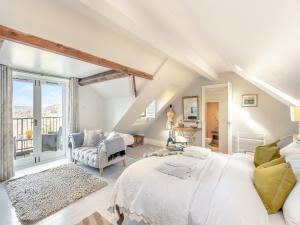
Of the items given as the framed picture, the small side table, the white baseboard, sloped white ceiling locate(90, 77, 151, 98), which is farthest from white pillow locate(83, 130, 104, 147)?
the framed picture

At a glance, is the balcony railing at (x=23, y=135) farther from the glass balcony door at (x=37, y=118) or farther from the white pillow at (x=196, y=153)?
the white pillow at (x=196, y=153)

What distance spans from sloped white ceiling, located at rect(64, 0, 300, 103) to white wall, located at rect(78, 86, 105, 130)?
3258mm

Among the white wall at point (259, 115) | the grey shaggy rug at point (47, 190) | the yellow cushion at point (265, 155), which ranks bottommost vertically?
the grey shaggy rug at point (47, 190)

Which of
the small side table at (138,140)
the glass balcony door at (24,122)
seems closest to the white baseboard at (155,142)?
the small side table at (138,140)

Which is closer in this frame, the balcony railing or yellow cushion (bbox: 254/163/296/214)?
yellow cushion (bbox: 254/163/296/214)

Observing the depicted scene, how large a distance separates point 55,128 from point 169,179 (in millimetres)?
3924

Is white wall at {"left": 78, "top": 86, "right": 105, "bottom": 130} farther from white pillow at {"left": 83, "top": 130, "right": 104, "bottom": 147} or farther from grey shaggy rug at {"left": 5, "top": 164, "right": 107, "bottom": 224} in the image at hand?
grey shaggy rug at {"left": 5, "top": 164, "right": 107, "bottom": 224}

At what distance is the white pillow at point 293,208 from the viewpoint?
1023 millimetres

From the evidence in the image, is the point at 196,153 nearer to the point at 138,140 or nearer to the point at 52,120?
the point at 138,140

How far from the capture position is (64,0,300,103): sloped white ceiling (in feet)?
2.77

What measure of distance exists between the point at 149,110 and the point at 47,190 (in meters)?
3.76

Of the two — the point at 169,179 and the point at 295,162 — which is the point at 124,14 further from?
the point at 295,162

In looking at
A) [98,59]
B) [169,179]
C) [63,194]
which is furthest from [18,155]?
[169,179]

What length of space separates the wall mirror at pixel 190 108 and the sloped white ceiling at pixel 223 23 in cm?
286
